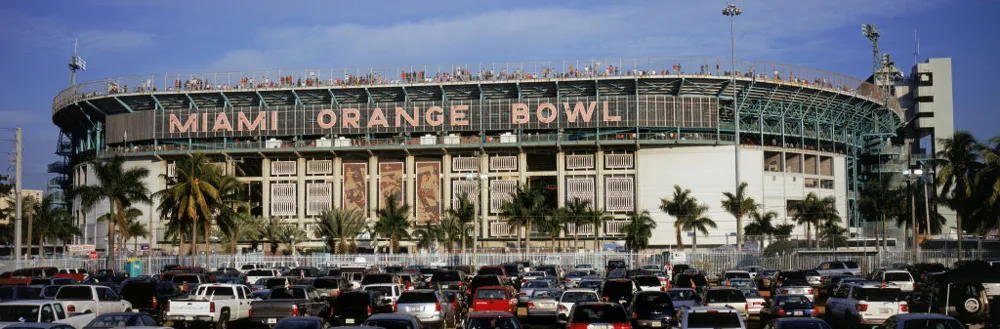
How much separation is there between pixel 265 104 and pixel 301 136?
5.25 m

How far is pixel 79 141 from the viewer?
5472 inches

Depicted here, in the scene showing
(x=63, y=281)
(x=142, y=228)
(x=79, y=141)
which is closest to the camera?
(x=63, y=281)

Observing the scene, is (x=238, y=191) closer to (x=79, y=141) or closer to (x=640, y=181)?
(x=640, y=181)

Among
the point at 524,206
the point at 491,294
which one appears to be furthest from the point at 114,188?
the point at 491,294

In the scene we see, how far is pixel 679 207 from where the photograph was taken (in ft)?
336

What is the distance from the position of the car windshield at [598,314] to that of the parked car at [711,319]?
8.15 ft

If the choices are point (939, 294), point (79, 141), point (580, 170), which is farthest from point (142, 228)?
point (939, 294)

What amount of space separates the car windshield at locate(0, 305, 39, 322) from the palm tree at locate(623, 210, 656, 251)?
78658 millimetres

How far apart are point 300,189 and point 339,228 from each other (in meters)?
20.5

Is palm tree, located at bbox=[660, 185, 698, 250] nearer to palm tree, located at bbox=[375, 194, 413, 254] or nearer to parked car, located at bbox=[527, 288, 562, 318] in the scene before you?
palm tree, located at bbox=[375, 194, 413, 254]

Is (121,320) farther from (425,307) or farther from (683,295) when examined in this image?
(683,295)

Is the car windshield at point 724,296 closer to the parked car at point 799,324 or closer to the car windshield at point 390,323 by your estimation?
the parked car at point 799,324

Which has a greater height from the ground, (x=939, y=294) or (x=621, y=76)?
(x=621, y=76)

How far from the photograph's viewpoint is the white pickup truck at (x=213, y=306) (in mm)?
33281
